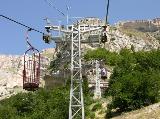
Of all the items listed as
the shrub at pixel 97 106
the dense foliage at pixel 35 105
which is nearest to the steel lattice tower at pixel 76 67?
the shrub at pixel 97 106

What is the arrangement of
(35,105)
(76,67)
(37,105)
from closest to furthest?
(76,67)
(37,105)
(35,105)

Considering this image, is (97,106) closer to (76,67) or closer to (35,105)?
(35,105)

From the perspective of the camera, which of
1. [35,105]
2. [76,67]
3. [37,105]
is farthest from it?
[35,105]

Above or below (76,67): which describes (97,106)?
below

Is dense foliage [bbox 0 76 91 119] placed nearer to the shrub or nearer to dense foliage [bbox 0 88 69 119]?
dense foliage [bbox 0 88 69 119]

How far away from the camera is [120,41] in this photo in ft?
515

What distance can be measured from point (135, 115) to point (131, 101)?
13.3 feet

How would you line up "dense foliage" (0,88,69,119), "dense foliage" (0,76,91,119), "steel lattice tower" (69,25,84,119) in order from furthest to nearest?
"dense foliage" (0,88,69,119)
"dense foliage" (0,76,91,119)
"steel lattice tower" (69,25,84,119)

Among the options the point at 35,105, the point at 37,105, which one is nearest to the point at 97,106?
the point at 37,105

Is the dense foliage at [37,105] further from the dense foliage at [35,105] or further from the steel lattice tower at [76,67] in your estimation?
the steel lattice tower at [76,67]

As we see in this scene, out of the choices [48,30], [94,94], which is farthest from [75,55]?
[94,94]

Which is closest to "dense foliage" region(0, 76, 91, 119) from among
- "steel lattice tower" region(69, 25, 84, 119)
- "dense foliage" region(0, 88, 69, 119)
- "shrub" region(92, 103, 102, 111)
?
"dense foliage" region(0, 88, 69, 119)

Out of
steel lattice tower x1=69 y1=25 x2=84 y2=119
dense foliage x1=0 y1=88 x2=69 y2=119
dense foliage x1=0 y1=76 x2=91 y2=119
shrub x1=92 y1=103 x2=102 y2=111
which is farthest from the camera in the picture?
dense foliage x1=0 y1=88 x2=69 y2=119

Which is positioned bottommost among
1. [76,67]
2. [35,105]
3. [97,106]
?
[35,105]
